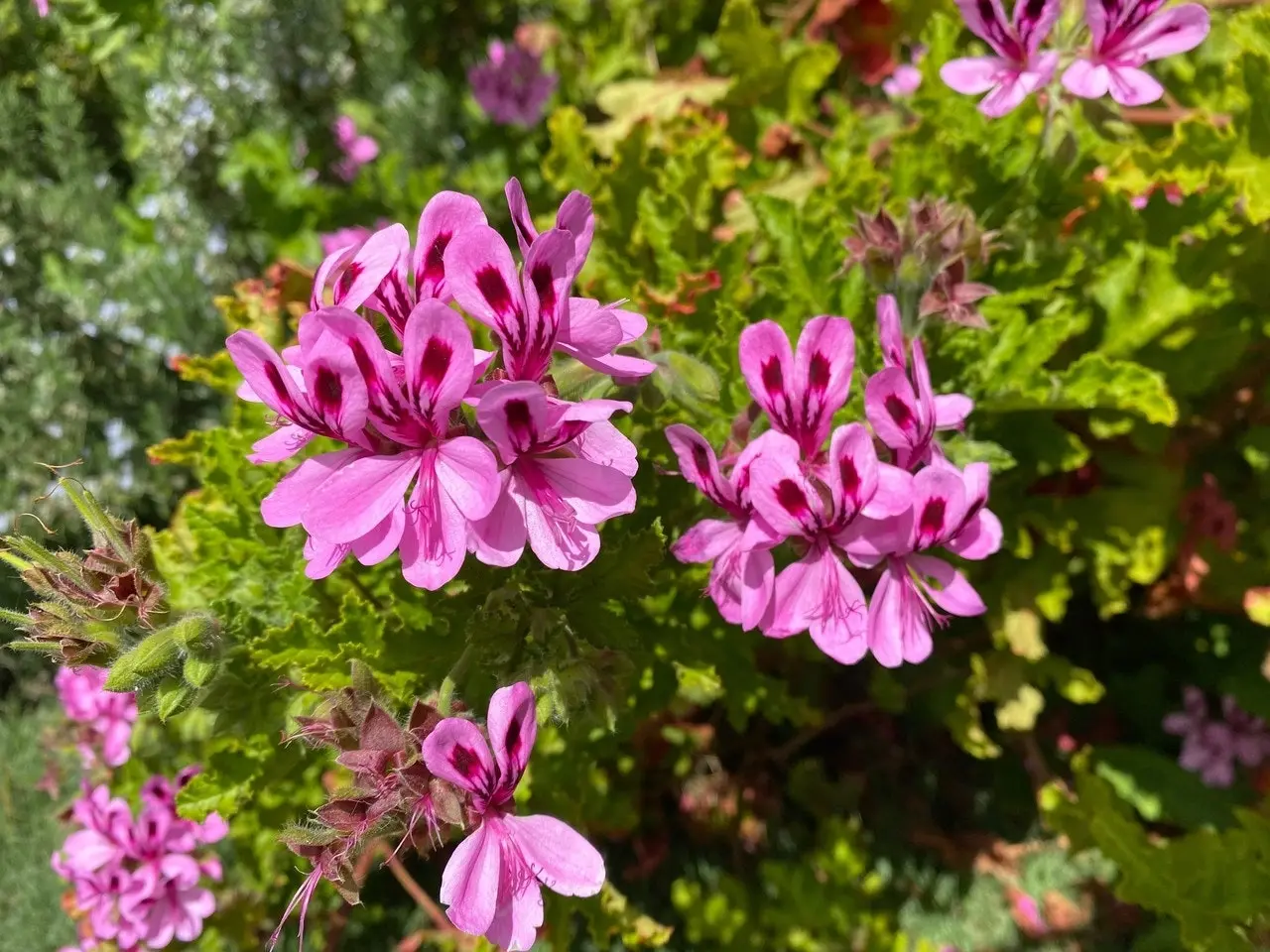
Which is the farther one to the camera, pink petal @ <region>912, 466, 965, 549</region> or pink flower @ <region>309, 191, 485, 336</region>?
pink petal @ <region>912, 466, 965, 549</region>

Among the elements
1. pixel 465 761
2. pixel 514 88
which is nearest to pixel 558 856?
pixel 465 761

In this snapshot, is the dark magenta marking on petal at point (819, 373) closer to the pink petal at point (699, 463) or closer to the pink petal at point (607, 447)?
the pink petal at point (699, 463)

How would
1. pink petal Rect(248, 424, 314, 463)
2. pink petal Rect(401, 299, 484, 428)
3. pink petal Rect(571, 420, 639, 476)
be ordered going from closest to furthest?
pink petal Rect(401, 299, 484, 428)
pink petal Rect(571, 420, 639, 476)
pink petal Rect(248, 424, 314, 463)

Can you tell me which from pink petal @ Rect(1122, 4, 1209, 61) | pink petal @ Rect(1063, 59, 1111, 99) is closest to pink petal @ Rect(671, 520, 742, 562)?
pink petal @ Rect(1063, 59, 1111, 99)

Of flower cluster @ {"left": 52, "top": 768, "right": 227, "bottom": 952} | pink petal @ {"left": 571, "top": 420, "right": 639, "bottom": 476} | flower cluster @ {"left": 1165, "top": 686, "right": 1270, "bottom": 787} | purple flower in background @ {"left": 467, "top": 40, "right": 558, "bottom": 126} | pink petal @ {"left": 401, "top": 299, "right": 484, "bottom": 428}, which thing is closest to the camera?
pink petal @ {"left": 401, "top": 299, "right": 484, "bottom": 428}

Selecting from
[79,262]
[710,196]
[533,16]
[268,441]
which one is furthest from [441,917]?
[533,16]

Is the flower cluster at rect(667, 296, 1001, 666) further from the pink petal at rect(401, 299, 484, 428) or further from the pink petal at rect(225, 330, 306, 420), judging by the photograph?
the pink petal at rect(225, 330, 306, 420)

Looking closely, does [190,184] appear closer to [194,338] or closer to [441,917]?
[194,338]
